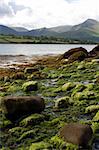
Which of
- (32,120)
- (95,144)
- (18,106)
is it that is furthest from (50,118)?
(95,144)

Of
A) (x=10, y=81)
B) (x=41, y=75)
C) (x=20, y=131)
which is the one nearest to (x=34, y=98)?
(x=20, y=131)

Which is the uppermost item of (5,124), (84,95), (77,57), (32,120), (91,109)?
(77,57)

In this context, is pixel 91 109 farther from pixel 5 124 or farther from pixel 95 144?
pixel 5 124

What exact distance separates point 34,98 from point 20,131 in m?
4.54

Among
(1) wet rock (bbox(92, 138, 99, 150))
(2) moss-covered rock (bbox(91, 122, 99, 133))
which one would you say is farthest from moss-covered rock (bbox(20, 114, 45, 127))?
(1) wet rock (bbox(92, 138, 99, 150))

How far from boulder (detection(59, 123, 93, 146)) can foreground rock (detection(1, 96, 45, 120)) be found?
5.53 m

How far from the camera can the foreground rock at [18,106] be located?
24281 millimetres

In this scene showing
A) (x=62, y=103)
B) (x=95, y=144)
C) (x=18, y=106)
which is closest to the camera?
(x=95, y=144)

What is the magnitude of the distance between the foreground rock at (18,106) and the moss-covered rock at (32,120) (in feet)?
3.86

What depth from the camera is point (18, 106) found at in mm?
24609

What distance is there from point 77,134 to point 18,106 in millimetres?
7106

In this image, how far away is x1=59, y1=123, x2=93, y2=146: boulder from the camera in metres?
18.7

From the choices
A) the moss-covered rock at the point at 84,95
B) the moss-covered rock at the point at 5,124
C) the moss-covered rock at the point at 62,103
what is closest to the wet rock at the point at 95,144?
the moss-covered rock at the point at 5,124

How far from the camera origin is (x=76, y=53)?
6300cm
